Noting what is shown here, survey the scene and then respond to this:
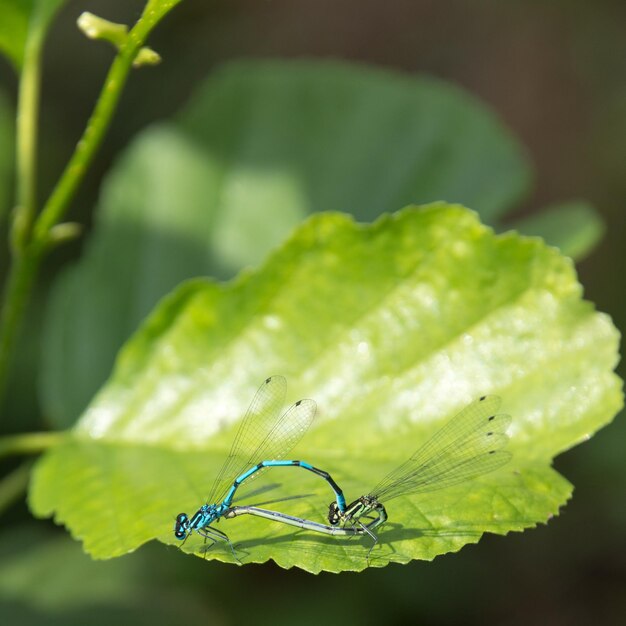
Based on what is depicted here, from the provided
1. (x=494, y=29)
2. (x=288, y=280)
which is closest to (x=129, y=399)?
(x=288, y=280)

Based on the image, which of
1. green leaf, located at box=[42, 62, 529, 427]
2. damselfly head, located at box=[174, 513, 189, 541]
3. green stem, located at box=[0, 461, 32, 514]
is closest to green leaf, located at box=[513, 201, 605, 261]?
green leaf, located at box=[42, 62, 529, 427]

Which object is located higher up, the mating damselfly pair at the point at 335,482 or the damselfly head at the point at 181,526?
the mating damselfly pair at the point at 335,482

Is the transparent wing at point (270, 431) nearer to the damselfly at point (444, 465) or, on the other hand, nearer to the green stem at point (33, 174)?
the damselfly at point (444, 465)

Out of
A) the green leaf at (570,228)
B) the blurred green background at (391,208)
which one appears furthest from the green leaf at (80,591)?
the green leaf at (570,228)

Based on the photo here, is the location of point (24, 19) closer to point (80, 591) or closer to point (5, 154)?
point (5, 154)

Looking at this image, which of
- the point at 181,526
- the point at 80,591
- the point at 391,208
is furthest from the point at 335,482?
the point at 80,591

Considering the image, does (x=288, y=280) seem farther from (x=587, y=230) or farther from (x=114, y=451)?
(x=587, y=230)
